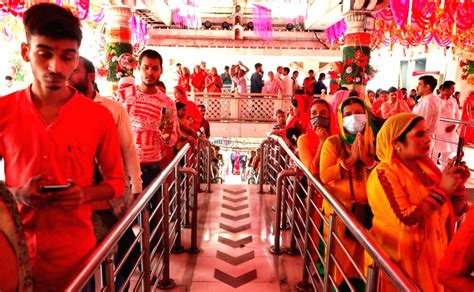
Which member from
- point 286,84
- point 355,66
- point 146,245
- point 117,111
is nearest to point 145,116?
point 117,111

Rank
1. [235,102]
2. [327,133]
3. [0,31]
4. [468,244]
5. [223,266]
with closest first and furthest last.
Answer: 1. [468,244]
2. [327,133]
3. [223,266]
4. [0,31]
5. [235,102]

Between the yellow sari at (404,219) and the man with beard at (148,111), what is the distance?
163cm

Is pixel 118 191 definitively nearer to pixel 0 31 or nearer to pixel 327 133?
pixel 327 133

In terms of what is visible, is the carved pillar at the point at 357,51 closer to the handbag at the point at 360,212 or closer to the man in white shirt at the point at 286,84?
the man in white shirt at the point at 286,84

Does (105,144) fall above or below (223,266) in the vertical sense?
above

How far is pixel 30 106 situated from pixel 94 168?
0.32 metres

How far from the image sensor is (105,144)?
4.35ft

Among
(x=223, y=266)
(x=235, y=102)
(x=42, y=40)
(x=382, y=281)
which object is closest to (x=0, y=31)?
(x=235, y=102)

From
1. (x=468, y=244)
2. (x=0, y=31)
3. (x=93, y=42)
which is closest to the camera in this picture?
(x=468, y=244)

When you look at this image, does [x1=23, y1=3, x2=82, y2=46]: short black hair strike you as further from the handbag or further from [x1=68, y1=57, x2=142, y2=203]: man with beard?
the handbag

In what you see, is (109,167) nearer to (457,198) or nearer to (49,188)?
(49,188)

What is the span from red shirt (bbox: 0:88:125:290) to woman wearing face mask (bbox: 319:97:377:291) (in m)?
1.62

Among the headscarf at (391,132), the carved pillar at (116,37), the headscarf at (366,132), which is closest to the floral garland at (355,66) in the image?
the carved pillar at (116,37)

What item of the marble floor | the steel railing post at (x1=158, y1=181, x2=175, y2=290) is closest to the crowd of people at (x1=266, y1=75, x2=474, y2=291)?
the marble floor
